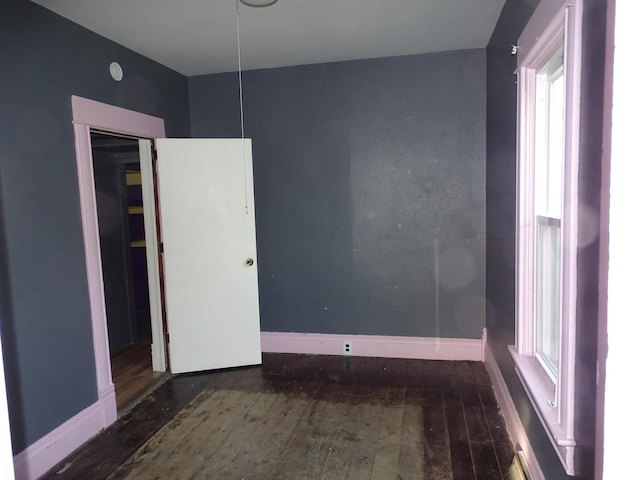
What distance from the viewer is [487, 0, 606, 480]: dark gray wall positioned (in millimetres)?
1290

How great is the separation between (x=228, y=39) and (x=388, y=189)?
173 cm

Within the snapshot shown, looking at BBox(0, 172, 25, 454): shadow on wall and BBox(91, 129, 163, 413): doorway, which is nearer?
BBox(0, 172, 25, 454): shadow on wall

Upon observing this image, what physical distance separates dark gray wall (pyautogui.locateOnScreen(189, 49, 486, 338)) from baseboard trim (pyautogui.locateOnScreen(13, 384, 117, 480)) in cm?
160

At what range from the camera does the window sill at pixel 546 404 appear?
4.79 feet

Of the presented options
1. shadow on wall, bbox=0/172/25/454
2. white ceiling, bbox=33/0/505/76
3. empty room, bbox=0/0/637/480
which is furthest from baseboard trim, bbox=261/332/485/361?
white ceiling, bbox=33/0/505/76

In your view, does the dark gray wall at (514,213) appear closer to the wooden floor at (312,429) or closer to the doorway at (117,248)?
the wooden floor at (312,429)

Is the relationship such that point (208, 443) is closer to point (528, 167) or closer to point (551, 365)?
point (551, 365)

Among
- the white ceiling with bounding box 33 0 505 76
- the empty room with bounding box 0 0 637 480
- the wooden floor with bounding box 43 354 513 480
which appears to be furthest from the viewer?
the white ceiling with bounding box 33 0 505 76

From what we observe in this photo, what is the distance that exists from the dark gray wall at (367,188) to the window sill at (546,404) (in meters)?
1.44

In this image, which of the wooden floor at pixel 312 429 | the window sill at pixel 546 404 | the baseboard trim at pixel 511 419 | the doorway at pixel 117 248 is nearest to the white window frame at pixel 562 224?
the window sill at pixel 546 404

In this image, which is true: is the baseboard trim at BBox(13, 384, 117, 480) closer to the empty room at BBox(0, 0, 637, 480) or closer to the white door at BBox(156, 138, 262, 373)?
the empty room at BBox(0, 0, 637, 480)

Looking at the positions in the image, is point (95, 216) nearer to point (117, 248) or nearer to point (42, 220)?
point (42, 220)

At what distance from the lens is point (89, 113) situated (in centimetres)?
285

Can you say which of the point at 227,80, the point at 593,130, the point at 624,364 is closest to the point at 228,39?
the point at 227,80
